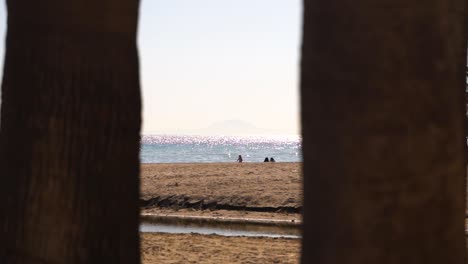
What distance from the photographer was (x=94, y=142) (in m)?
5.58

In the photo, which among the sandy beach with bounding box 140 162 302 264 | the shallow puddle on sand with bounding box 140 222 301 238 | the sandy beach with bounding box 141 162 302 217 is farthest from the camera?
the sandy beach with bounding box 141 162 302 217

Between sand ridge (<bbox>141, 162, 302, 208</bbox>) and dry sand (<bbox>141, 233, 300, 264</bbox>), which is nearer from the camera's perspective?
dry sand (<bbox>141, 233, 300, 264</bbox>)

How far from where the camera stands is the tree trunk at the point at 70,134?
5523 mm

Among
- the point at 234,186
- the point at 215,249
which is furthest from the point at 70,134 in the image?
the point at 234,186

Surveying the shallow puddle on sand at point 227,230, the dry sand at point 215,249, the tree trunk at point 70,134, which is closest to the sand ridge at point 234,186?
the shallow puddle on sand at point 227,230

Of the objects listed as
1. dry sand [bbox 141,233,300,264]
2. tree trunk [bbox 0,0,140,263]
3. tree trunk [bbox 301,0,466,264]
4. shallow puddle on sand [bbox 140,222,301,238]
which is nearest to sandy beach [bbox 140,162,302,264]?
dry sand [bbox 141,233,300,264]

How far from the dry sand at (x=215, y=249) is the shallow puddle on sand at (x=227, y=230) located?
124 cm

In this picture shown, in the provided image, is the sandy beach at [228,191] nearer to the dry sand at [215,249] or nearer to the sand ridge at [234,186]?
the sand ridge at [234,186]

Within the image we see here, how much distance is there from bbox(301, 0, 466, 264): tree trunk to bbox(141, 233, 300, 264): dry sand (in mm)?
6932

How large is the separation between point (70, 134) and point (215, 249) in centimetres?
683

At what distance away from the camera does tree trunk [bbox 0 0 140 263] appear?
18.1 ft

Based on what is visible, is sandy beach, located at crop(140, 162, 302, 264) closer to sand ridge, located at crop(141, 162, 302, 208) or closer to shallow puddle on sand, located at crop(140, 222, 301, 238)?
sand ridge, located at crop(141, 162, 302, 208)

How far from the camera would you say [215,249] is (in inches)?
476

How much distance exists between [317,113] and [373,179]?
0.41 m
